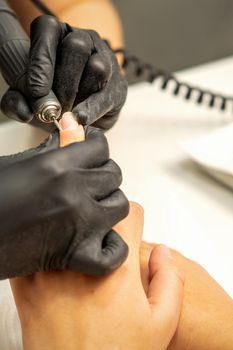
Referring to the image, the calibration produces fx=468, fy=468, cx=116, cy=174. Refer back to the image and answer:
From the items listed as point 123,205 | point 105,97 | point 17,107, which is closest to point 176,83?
point 105,97

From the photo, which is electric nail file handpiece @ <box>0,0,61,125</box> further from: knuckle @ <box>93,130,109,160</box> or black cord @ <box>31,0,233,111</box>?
black cord @ <box>31,0,233,111</box>

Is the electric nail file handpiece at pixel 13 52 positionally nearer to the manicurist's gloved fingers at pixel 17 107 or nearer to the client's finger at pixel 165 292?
the manicurist's gloved fingers at pixel 17 107

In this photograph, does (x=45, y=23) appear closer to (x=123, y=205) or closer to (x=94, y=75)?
(x=94, y=75)

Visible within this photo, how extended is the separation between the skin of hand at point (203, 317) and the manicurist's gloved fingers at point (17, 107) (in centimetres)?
28

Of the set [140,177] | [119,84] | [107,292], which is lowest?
[140,177]

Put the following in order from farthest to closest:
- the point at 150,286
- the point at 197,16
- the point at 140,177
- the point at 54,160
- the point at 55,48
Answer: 1. the point at 197,16
2. the point at 140,177
3. the point at 55,48
4. the point at 150,286
5. the point at 54,160

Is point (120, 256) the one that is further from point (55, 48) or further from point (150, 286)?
point (55, 48)

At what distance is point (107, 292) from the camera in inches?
22.0

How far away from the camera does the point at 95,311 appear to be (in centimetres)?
55

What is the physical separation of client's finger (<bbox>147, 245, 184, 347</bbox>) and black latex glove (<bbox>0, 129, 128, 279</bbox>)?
68mm

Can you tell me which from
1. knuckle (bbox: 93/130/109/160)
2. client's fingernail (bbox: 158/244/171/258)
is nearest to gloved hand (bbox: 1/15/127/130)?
knuckle (bbox: 93/130/109/160)

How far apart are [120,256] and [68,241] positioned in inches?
3.0

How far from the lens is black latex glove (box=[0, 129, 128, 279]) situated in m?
0.48

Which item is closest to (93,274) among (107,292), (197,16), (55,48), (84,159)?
(107,292)
